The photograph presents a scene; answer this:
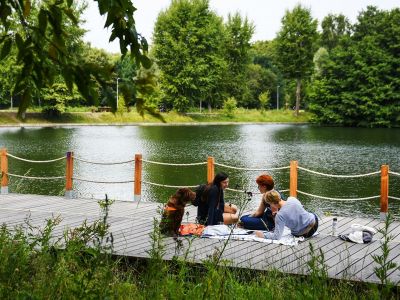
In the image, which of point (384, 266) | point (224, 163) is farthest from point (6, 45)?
point (224, 163)

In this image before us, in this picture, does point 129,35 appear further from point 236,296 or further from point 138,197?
point 138,197

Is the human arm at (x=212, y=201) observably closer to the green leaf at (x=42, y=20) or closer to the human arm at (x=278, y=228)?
the human arm at (x=278, y=228)

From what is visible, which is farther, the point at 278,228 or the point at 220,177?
the point at 220,177

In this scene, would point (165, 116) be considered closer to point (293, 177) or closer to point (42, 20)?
point (293, 177)

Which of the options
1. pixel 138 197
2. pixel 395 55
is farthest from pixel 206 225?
pixel 395 55

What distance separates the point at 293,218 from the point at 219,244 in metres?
1.19

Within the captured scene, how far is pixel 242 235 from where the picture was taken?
7926mm

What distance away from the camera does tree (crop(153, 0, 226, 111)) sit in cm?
7356

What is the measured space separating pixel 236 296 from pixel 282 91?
3841 inches

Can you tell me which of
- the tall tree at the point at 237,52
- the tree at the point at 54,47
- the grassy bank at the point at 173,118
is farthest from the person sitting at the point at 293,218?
the tall tree at the point at 237,52

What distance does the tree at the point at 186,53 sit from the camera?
241ft

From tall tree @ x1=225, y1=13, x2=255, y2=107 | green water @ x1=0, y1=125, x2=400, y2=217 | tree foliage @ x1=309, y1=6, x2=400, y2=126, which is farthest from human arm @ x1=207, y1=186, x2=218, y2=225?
tall tree @ x1=225, y1=13, x2=255, y2=107

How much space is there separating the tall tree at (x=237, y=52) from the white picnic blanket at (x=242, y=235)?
73472mm

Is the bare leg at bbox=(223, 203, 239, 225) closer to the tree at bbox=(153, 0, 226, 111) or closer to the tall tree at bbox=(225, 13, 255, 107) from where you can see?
the tree at bbox=(153, 0, 226, 111)
